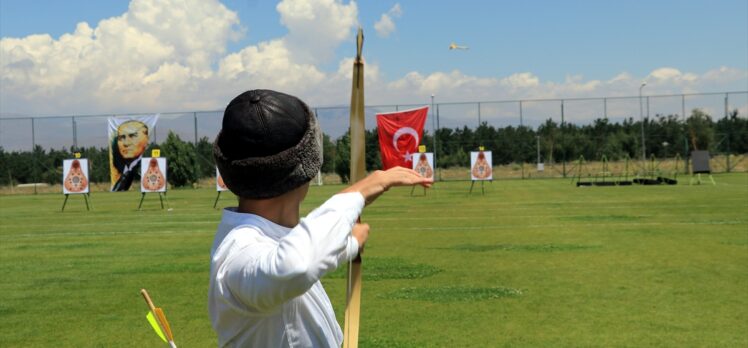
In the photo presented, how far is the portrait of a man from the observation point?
41969 millimetres

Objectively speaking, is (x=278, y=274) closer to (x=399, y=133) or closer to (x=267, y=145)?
(x=267, y=145)

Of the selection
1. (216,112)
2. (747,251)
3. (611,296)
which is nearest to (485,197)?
(747,251)

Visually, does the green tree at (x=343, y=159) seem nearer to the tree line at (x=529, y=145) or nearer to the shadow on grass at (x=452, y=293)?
the tree line at (x=529, y=145)

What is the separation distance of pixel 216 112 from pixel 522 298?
4566cm

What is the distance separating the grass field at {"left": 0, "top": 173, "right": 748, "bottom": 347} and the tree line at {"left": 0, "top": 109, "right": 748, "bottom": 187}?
103ft

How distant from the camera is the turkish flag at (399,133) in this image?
28.4 meters

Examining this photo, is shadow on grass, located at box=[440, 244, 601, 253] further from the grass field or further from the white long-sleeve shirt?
the white long-sleeve shirt

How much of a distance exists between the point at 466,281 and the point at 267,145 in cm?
757

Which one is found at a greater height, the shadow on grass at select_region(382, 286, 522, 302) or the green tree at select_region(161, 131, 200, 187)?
the green tree at select_region(161, 131, 200, 187)

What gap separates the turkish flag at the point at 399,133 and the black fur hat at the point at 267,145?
85.4 ft

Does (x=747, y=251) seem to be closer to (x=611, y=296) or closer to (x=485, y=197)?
(x=611, y=296)

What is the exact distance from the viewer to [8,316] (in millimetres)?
8031

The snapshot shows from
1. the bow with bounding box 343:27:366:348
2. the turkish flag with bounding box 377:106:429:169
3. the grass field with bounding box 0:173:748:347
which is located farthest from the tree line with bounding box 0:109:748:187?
the bow with bounding box 343:27:366:348

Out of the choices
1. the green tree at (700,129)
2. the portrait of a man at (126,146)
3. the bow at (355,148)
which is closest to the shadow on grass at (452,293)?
the bow at (355,148)
